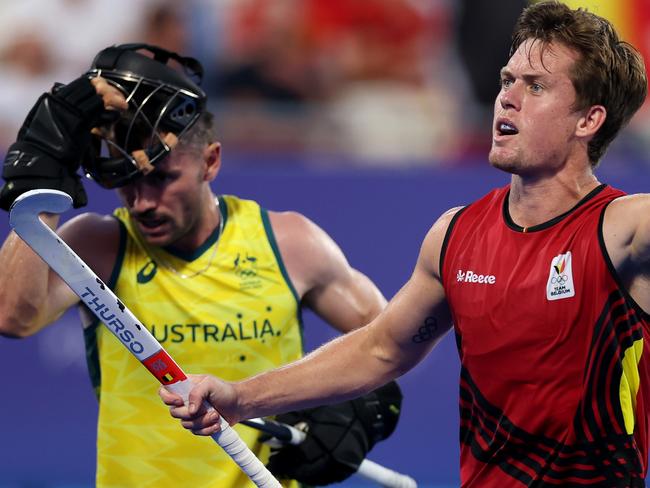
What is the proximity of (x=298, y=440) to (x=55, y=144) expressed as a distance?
1.38m

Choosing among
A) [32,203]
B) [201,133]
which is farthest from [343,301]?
[32,203]

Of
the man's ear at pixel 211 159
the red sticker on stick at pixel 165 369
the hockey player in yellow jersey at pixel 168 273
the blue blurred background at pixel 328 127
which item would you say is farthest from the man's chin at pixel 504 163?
the blue blurred background at pixel 328 127

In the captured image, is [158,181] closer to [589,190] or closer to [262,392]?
[262,392]

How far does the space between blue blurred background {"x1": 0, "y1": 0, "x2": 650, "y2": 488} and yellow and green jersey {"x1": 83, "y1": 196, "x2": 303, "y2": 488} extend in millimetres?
2641

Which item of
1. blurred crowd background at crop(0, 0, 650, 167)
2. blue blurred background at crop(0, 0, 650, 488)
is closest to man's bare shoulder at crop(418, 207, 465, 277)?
blue blurred background at crop(0, 0, 650, 488)

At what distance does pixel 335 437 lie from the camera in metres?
4.88

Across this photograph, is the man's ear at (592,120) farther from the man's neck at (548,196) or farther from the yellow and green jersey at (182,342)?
the yellow and green jersey at (182,342)

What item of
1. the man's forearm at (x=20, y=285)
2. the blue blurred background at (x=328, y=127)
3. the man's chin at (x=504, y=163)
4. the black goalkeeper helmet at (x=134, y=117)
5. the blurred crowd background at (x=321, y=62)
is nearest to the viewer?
the man's chin at (x=504, y=163)

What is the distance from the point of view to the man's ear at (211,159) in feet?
16.1

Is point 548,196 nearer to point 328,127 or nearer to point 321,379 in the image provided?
point 321,379

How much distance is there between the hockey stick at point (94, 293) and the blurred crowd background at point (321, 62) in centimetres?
451

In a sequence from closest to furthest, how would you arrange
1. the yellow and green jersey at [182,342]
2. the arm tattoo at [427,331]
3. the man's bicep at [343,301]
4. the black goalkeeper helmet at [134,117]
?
the arm tattoo at [427,331]
the black goalkeeper helmet at [134,117]
the yellow and green jersey at [182,342]
the man's bicep at [343,301]

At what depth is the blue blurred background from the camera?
758 centimetres

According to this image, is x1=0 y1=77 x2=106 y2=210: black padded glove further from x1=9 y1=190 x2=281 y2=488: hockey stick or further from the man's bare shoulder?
the man's bare shoulder
